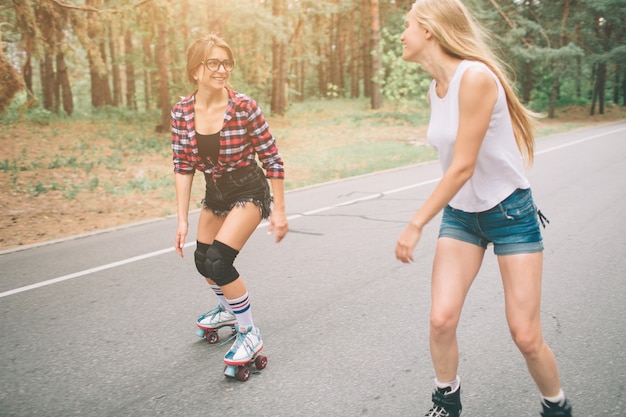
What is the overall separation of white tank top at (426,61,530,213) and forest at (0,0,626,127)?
8.63 meters

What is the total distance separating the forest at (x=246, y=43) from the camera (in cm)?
1136

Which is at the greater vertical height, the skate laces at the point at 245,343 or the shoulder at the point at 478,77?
the shoulder at the point at 478,77

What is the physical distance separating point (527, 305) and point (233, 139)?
1987 mm

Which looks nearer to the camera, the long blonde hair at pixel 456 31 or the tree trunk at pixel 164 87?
the long blonde hair at pixel 456 31

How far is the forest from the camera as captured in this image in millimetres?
11359

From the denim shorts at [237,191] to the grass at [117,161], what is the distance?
2533mm

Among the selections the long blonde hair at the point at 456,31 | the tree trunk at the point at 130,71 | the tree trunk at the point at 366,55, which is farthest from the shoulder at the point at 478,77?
the tree trunk at the point at 366,55

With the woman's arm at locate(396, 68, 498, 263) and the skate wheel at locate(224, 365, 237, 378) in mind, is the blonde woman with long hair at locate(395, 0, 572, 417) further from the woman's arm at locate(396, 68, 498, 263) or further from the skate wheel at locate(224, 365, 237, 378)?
the skate wheel at locate(224, 365, 237, 378)

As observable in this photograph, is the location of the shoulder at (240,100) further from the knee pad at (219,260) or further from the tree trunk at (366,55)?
the tree trunk at (366,55)

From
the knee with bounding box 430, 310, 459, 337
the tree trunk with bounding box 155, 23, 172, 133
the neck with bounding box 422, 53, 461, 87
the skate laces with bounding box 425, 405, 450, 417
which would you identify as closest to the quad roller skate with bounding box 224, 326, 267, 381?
the skate laces with bounding box 425, 405, 450, 417

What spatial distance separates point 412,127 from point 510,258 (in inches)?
879

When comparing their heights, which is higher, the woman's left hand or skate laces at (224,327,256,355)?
the woman's left hand

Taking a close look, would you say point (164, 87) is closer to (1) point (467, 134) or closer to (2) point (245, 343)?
(2) point (245, 343)

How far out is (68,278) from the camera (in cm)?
557
